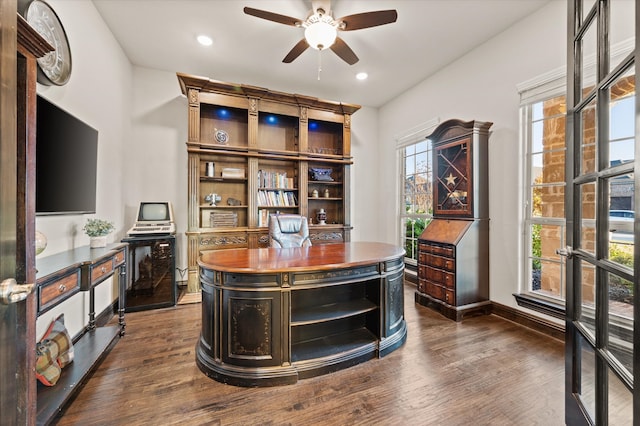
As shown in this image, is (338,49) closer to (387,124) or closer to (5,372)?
(387,124)

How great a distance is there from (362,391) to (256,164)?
3114 mm

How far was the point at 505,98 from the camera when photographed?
3.00 meters

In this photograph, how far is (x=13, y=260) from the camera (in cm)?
68

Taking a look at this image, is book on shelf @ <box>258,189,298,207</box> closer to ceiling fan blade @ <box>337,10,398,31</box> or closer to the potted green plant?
the potted green plant

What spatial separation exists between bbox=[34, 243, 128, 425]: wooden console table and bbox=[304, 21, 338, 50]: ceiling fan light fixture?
243 centimetres

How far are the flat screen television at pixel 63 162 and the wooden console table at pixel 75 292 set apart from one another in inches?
15.9

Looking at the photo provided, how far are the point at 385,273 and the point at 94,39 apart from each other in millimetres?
3584

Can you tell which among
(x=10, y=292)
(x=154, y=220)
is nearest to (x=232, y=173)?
(x=154, y=220)

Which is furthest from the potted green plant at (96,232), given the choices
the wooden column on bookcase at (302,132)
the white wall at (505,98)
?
the white wall at (505,98)

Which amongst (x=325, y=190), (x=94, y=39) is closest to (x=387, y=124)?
(x=325, y=190)

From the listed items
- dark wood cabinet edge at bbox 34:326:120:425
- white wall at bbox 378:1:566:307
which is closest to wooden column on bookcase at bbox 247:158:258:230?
dark wood cabinet edge at bbox 34:326:120:425

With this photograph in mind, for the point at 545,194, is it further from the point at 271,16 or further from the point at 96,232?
the point at 96,232

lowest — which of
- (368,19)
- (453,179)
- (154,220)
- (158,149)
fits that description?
(154,220)

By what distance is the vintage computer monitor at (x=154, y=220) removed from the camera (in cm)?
327
